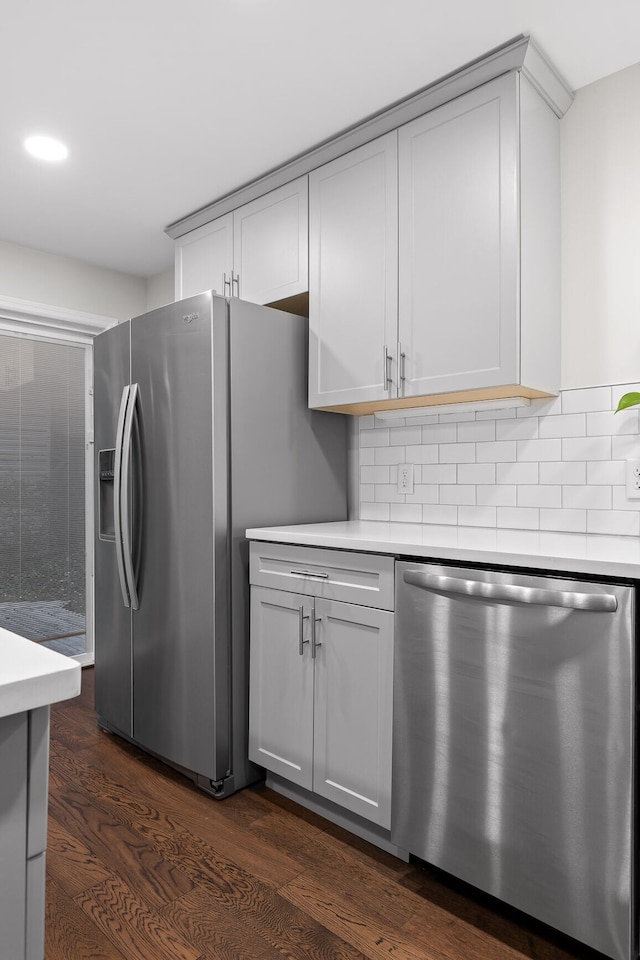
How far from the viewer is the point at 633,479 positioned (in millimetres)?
2004

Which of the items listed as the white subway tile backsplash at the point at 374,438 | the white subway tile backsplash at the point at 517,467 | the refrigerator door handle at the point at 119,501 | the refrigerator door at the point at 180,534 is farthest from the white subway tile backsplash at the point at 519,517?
the refrigerator door handle at the point at 119,501

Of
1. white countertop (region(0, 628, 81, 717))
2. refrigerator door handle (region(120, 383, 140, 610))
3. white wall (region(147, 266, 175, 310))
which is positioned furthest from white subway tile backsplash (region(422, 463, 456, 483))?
white wall (region(147, 266, 175, 310))

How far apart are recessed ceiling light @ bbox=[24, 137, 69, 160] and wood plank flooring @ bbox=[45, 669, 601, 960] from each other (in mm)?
2516

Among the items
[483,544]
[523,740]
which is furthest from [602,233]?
[523,740]

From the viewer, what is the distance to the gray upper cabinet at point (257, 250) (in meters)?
2.62

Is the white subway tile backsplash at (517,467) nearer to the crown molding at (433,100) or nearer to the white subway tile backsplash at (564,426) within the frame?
the white subway tile backsplash at (564,426)

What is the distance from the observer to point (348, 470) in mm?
2867

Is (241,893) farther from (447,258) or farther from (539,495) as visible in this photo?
(447,258)

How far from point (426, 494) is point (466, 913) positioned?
1.43 metres

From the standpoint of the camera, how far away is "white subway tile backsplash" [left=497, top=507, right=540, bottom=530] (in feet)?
7.32

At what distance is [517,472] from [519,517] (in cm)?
17

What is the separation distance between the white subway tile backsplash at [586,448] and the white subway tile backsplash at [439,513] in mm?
487

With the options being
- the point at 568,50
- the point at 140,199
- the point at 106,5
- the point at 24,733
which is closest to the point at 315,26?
the point at 106,5

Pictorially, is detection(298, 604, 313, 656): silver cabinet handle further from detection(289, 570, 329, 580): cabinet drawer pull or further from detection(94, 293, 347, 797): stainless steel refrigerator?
detection(94, 293, 347, 797): stainless steel refrigerator
